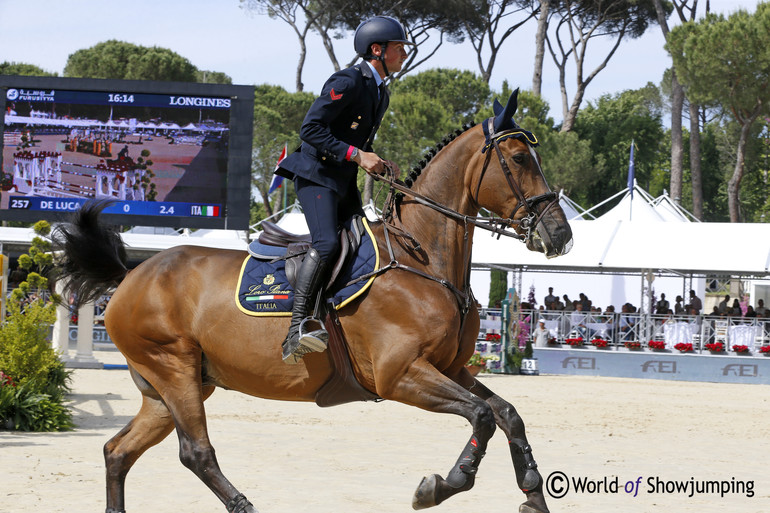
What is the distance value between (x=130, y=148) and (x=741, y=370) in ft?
52.1

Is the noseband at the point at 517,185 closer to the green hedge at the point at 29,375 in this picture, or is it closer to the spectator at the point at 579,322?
the green hedge at the point at 29,375

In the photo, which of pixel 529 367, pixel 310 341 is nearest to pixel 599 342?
pixel 529 367

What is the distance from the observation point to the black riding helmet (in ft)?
18.5

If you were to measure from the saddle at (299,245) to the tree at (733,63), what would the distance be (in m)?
32.9

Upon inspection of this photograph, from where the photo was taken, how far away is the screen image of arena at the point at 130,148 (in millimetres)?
20188

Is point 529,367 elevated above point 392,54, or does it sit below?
below

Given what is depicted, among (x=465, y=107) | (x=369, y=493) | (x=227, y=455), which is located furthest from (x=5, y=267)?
(x=465, y=107)

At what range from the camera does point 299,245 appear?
571 cm

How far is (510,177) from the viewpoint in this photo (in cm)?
542

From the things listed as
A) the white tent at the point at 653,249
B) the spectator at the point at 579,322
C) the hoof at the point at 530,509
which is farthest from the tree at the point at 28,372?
the spectator at the point at 579,322

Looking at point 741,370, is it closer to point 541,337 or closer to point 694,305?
point 694,305

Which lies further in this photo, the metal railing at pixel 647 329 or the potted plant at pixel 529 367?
the potted plant at pixel 529 367

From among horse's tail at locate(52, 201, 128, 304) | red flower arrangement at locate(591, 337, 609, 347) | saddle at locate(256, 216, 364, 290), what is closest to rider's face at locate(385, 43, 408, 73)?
saddle at locate(256, 216, 364, 290)

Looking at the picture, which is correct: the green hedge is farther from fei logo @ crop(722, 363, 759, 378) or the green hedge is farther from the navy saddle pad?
fei logo @ crop(722, 363, 759, 378)
